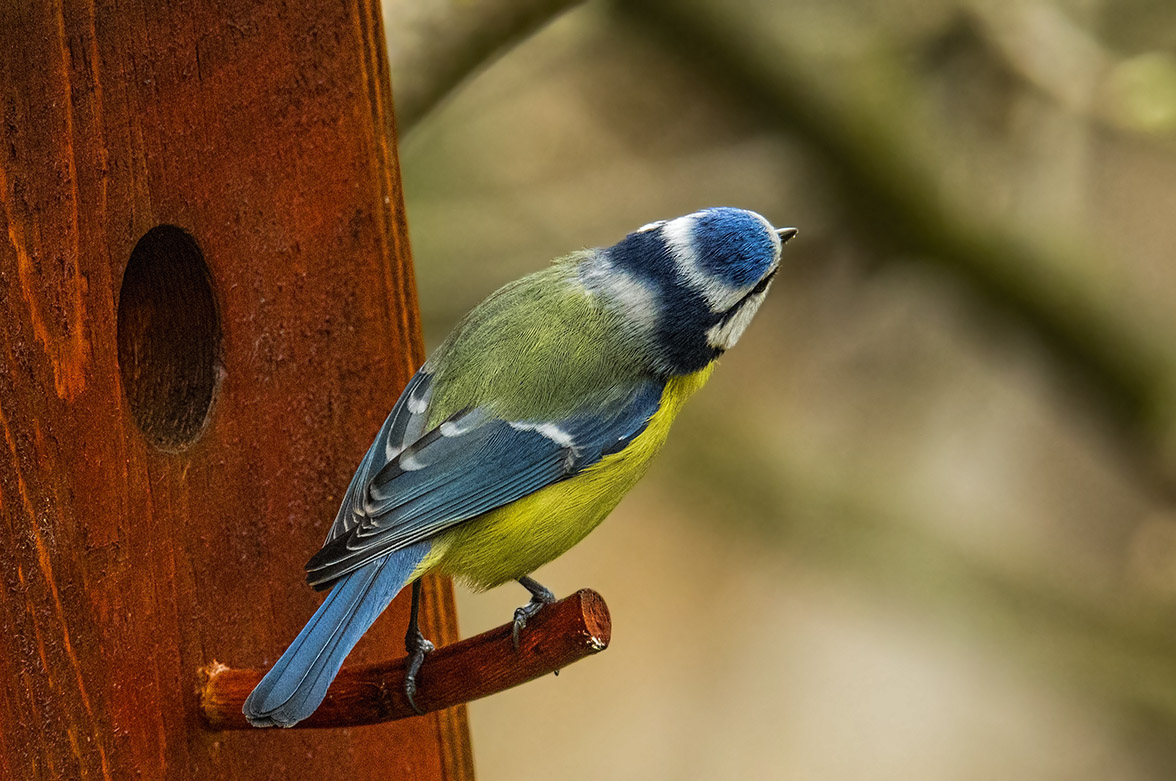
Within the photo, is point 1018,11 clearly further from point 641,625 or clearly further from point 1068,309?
point 641,625

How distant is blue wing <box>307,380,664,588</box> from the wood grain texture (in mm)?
161

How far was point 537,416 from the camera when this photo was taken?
1930mm

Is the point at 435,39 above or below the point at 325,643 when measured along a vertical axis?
above

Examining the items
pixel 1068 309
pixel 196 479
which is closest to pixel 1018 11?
pixel 1068 309

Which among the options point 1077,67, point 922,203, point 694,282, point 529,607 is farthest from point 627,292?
point 1077,67

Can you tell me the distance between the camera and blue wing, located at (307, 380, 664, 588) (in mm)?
1696

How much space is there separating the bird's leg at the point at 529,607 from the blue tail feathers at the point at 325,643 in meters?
0.15

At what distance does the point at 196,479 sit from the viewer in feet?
5.69

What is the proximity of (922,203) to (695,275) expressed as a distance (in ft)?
4.00

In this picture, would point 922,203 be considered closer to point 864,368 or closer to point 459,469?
point 864,368

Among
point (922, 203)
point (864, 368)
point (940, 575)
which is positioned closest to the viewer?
point (922, 203)

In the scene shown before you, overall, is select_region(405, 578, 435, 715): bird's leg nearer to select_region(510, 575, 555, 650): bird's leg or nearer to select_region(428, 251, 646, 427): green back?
select_region(510, 575, 555, 650): bird's leg

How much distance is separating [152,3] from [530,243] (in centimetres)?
174

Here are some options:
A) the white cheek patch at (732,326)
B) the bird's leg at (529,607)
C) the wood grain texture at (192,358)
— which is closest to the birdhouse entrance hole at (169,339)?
the wood grain texture at (192,358)
